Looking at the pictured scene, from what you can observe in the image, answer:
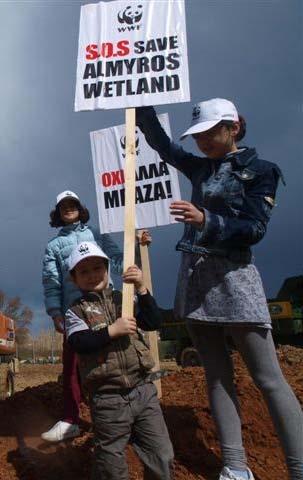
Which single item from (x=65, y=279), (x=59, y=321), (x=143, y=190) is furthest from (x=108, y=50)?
(x=59, y=321)

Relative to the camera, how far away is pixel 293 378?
5172 mm

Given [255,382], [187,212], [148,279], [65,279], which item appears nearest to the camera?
[187,212]

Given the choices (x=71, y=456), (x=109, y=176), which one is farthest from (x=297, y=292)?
(x=71, y=456)

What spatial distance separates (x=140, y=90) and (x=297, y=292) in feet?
43.3

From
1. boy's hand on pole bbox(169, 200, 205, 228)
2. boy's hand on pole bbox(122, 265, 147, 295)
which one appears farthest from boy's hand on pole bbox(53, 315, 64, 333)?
boy's hand on pole bbox(169, 200, 205, 228)

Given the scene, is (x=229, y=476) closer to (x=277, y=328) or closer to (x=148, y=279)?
(x=148, y=279)

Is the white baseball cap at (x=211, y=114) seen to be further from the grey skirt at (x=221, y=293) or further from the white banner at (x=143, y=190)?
the white banner at (x=143, y=190)

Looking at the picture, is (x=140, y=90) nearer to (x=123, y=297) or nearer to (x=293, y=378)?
(x=123, y=297)

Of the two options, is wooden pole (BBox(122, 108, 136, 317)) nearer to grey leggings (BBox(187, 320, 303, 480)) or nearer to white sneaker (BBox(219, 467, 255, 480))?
grey leggings (BBox(187, 320, 303, 480))

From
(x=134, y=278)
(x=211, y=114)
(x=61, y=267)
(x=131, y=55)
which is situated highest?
(x=131, y=55)

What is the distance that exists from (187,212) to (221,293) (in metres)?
0.45

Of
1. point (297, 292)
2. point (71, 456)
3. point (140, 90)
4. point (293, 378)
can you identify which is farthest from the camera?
point (297, 292)

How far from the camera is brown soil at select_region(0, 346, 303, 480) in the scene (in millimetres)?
3365

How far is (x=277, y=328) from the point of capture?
47.0 ft
